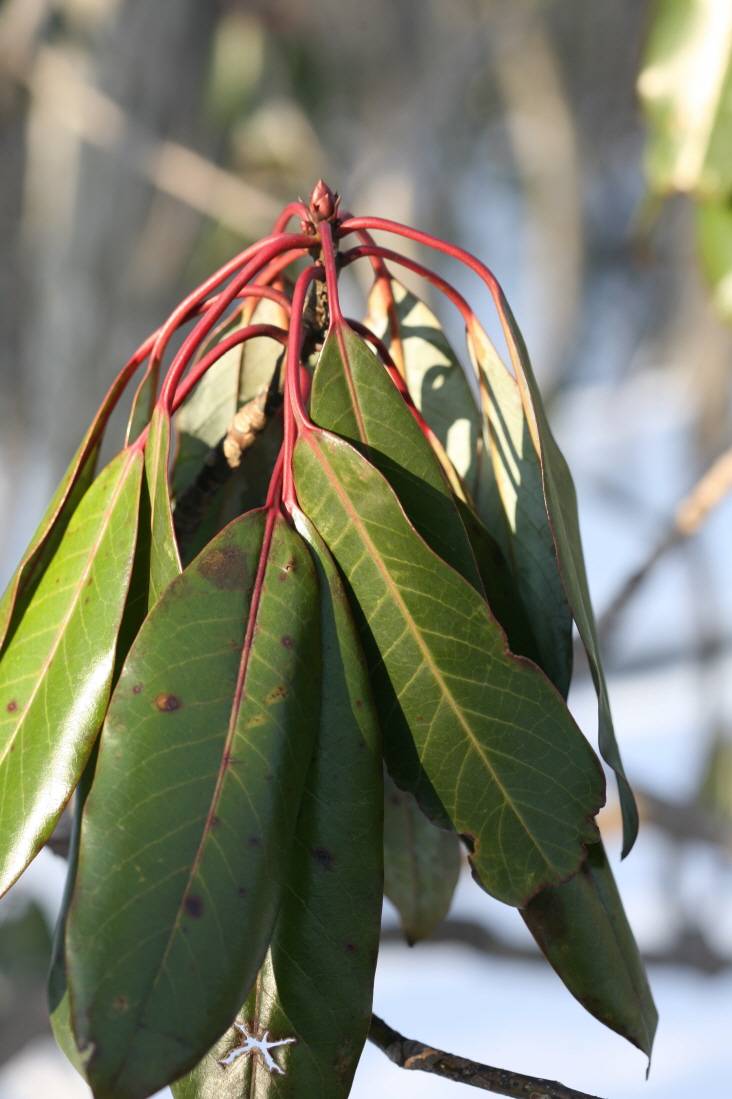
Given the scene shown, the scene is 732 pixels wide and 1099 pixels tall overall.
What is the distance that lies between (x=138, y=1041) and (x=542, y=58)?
3239mm

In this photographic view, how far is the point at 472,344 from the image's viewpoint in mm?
622

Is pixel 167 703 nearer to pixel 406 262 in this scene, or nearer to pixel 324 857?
pixel 324 857

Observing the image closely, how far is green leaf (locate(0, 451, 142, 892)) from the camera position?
48 centimetres

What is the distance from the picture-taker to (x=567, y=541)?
0.52 m

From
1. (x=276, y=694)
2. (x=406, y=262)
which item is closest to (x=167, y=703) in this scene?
(x=276, y=694)

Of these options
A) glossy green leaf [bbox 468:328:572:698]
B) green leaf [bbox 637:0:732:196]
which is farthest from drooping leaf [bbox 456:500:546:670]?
green leaf [bbox 637:0:732:196]

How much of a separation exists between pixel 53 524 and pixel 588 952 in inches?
12.6

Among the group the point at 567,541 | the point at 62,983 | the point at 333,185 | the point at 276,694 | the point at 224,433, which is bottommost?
the point at 62,983

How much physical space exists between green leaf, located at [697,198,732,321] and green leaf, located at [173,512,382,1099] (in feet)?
2.13

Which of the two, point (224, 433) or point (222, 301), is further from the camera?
point (224, 433)

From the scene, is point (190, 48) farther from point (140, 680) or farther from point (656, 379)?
point (140, 680)

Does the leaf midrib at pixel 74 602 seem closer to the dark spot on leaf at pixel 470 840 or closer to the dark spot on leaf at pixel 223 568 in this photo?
the dark spot on leaf at pixel 223 568

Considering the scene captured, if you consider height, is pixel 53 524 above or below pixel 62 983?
above

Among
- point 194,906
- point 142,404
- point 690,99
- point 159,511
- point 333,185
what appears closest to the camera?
point 194,906
